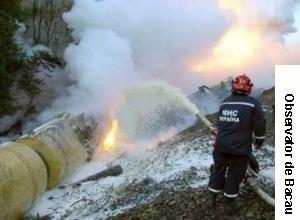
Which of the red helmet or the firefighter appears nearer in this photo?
the firefighter

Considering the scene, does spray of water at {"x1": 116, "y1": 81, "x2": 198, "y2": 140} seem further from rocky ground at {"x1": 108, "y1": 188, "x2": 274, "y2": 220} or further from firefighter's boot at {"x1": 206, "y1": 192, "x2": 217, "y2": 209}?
firefighter's boot at {"x1": 206, "y1": 192, "x2": 217, "y2": 209}

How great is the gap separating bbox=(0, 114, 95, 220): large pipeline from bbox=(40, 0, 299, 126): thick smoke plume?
875 mm

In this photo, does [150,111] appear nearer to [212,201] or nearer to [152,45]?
[152,45]

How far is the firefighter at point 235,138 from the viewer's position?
6359mm

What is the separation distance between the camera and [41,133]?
33.4 ft

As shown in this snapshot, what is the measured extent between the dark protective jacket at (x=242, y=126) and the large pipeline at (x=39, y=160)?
3.50m

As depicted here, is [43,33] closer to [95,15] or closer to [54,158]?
[95,15]

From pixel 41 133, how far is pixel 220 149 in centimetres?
472

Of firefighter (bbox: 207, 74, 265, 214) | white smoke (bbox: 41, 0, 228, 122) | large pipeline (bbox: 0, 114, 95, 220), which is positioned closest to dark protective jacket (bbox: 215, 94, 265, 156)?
firefighter (bbox: 207, 74, 265, 214)

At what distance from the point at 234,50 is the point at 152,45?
3700 millimetres

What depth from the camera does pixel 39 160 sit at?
9.44 m

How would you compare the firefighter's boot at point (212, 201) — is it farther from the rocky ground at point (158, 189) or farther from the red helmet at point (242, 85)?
the red helmet at point (242, 85)

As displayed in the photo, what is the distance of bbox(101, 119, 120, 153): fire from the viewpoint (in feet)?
40.1

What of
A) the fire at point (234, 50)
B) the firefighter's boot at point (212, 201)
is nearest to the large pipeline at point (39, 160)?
the firefighter's boot at point (212, 201)
